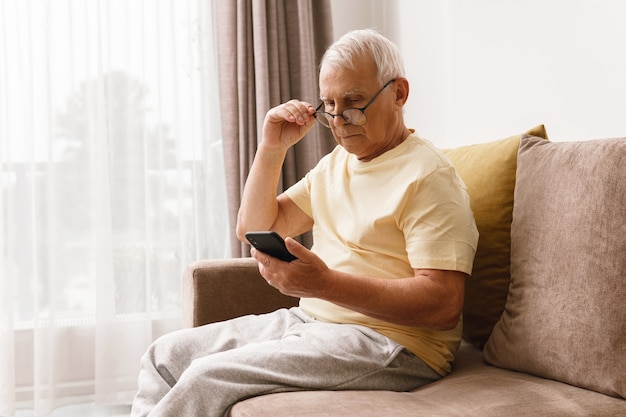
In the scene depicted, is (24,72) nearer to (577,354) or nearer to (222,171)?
(222,171)

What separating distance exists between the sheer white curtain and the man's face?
1481 millimetres

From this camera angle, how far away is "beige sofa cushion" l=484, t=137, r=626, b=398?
53.7 inches

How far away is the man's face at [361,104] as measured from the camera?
1759 millimetres

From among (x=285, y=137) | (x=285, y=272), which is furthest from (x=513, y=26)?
(x=285, y=272)

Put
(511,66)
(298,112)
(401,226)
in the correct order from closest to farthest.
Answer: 1. (401,226)
2. (298,112)
3. (511,66)

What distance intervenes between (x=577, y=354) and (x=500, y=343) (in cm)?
24

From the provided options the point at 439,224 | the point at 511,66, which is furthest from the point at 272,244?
the point at 511,66

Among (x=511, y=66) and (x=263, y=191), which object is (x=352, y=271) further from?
(x=511, y=66)

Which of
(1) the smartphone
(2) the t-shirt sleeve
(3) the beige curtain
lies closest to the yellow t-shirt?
(2) the t-shirt sleeve

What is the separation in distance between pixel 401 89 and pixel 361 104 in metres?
0.12

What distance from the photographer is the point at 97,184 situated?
119 inches

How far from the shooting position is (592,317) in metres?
1.38

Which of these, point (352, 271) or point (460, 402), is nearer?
point (460, 402)

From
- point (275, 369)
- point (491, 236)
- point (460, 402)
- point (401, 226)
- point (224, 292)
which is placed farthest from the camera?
point (224, 292)
